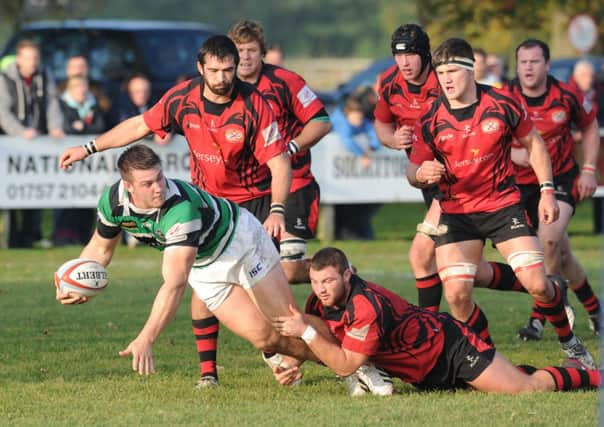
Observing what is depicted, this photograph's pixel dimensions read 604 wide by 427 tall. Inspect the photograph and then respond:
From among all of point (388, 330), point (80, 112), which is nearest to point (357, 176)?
point (80, 112)

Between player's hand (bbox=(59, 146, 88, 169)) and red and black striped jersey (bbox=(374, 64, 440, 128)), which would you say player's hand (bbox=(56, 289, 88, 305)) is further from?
red and black striped jersey (bbox=(374, 64, 440, 128))

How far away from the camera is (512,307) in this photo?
42.1 feet

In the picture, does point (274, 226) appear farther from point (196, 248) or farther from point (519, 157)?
point (519, 157)

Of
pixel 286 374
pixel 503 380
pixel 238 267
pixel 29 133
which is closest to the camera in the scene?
pixel 503 380

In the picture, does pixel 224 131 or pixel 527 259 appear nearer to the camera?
pixel 224 131

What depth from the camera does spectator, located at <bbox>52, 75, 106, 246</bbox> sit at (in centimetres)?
1711

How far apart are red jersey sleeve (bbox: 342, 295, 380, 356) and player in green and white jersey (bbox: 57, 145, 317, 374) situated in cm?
59

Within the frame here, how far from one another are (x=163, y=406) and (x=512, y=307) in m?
5.39

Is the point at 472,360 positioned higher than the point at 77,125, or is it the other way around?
the point at 77,125

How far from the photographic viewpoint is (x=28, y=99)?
16719 mm

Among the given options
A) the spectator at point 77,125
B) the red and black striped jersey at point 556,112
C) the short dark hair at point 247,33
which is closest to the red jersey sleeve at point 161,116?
the short dark hair at point 247,33

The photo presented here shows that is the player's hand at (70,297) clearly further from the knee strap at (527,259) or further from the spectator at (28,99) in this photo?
the spectator at (28,99)

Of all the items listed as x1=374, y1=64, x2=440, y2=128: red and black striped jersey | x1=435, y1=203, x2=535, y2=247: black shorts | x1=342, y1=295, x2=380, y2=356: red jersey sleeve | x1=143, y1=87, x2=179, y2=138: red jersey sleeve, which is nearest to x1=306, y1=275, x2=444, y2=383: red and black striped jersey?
x1=342, y1=295, x2=380, y2=356: red jersey sleeve

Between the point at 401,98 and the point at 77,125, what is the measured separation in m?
7.39
